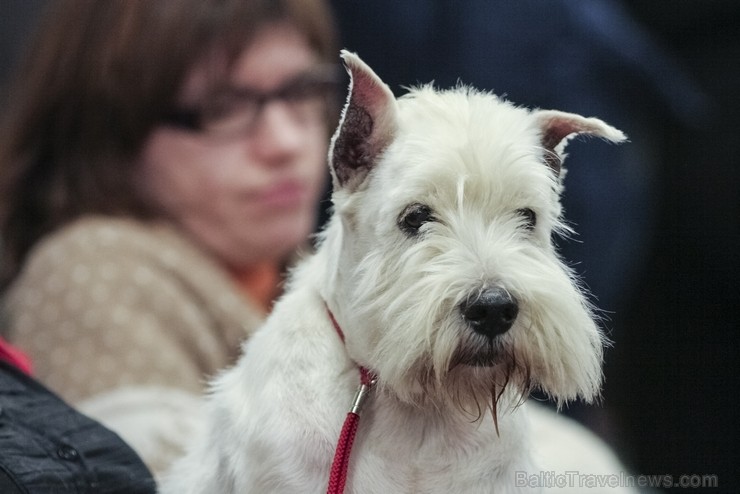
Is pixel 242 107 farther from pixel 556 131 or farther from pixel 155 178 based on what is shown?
pixel 556 131

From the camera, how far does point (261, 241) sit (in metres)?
1.86

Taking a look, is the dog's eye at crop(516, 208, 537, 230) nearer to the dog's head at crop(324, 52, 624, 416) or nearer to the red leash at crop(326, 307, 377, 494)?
the dog's head at crop(324, 52, 624, 416)

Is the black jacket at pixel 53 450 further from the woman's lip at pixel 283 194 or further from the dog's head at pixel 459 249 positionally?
the woman's lip at pixel 283 194

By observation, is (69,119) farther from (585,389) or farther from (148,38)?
(585,389)

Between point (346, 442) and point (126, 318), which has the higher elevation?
point (346, 442)

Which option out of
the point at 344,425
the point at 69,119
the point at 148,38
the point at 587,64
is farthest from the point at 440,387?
the point at 587,64

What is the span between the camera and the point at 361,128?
984mm

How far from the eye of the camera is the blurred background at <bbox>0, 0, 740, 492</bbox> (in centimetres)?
205

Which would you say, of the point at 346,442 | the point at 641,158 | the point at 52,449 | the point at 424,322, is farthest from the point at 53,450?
the point at 641,158

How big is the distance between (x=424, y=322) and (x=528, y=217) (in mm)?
161

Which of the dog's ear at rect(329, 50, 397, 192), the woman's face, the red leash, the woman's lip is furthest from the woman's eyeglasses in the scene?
the red leash

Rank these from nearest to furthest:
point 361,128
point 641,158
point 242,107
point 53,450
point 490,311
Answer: point 490,311 → point 361,128 → point 53,450 → point 242,107 → point 641,158

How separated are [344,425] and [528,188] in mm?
288

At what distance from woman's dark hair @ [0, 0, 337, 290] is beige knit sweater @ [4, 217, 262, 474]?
10cm
